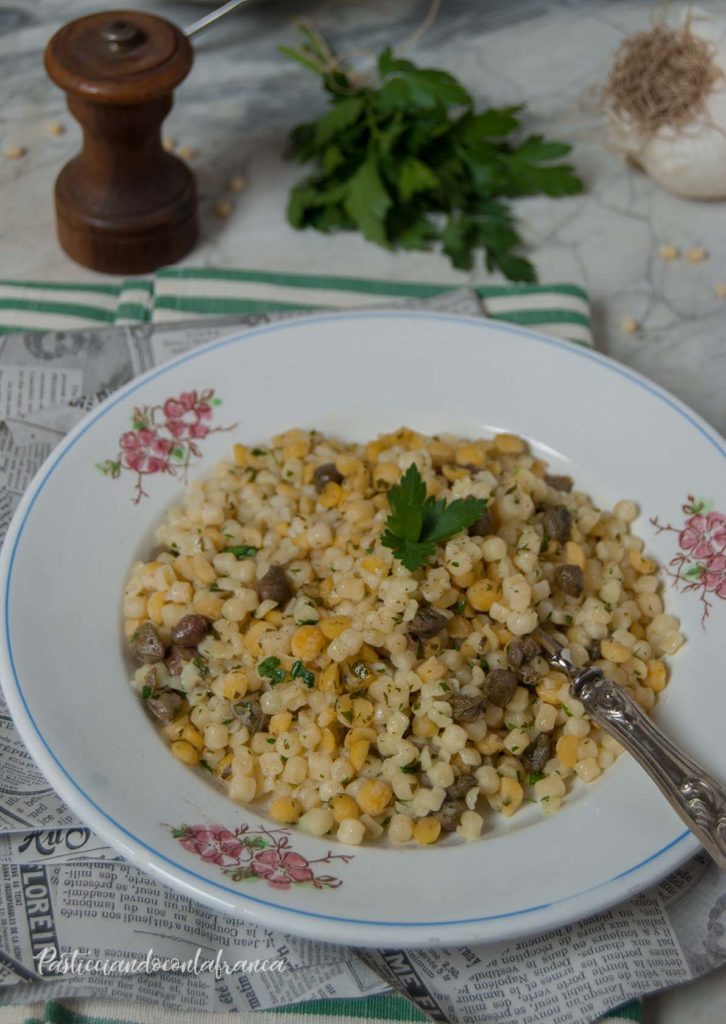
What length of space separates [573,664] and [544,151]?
2231mm

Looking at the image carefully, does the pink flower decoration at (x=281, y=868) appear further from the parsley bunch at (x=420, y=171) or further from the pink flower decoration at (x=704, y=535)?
the parsley bunch at (x=420, y=171)

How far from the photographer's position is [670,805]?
88.3 inches

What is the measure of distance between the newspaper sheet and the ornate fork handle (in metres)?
0.34

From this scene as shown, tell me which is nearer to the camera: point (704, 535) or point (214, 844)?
point (214, 844)

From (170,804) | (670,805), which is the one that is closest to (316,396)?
(170,804)

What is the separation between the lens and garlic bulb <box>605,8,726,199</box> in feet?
12.9

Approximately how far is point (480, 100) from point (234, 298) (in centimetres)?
159

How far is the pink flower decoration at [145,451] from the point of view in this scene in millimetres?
2947

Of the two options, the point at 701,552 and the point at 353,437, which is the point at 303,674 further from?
the point at 701,552

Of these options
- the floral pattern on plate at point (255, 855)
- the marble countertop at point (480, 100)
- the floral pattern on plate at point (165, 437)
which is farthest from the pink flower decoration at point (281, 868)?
the marble countertop at point (480, 100)

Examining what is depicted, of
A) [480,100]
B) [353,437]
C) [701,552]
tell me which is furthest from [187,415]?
[480,100]

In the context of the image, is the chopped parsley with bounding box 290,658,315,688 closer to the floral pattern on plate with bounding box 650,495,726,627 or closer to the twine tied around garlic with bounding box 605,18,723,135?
the floral pattern on plate with bounding box 650,495,726,627

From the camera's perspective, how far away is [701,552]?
9.05 feet

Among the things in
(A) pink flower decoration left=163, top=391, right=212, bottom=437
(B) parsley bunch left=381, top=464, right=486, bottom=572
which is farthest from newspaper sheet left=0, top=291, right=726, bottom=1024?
(A) pink flower decoration left=163, top=391, right=212, bottom=437
